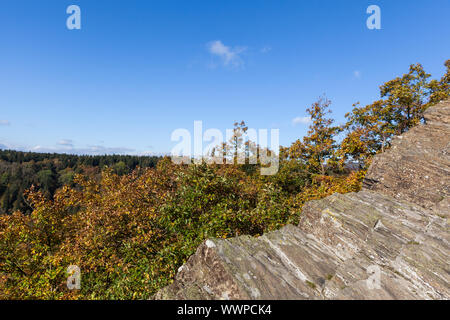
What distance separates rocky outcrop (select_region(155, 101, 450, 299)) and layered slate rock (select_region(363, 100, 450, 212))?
0.04 metres

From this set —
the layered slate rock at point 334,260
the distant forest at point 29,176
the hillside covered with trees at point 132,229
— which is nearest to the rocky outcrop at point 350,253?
the layered slate rock at point 334,260

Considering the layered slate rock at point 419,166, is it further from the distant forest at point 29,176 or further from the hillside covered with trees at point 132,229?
the distant forest at point 29,176

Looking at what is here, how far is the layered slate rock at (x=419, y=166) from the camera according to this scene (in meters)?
9.67

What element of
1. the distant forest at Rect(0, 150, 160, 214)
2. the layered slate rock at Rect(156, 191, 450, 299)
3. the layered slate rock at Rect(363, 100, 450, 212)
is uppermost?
the layered slate rock at Rect(363, 100, 450, 212)

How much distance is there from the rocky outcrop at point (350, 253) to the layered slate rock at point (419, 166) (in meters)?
0.04

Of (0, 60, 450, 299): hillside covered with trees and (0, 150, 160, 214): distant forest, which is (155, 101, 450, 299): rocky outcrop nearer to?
(0, 60, 450, 299): hillside covered with trees

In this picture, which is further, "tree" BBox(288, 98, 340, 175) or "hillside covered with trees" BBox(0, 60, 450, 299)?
"tree" BBox(288, 98, 340, 175)

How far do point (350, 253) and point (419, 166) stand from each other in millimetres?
7169

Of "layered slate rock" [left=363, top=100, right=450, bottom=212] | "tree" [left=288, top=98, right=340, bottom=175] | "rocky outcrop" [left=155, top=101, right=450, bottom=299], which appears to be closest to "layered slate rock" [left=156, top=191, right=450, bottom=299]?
"rocky outcrop" [left=155, top=101, right=450, bottom=299]

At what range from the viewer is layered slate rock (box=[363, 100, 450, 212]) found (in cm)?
967

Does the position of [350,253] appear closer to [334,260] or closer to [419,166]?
[334,260]

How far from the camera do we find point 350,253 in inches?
291
